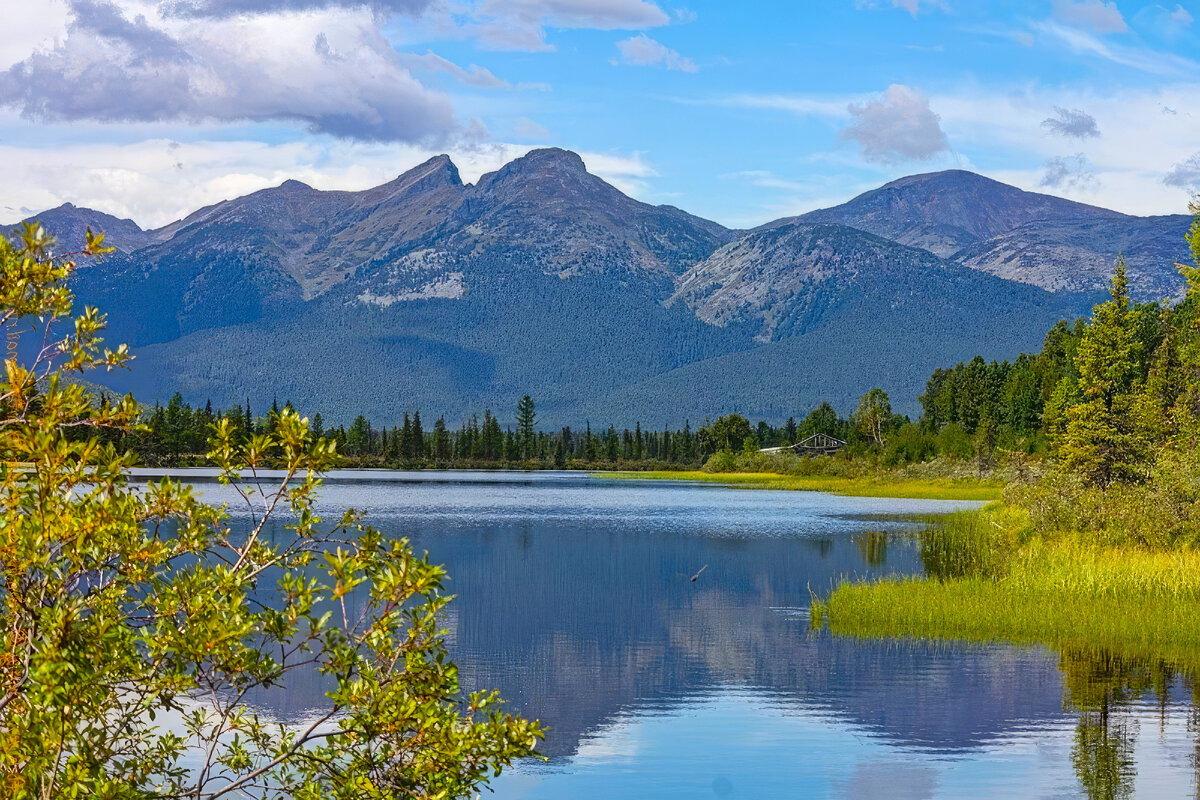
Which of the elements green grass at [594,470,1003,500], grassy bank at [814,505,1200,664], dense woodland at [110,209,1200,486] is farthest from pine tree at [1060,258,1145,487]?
green grass at [594,470,1003,500]

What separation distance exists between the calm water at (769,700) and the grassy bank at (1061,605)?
1617mm

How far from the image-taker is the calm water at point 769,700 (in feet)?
62.0

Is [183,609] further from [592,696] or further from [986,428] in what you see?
[986,428]

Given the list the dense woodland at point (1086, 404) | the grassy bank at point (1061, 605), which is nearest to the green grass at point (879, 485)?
the dense woodland at point (1086, 404)

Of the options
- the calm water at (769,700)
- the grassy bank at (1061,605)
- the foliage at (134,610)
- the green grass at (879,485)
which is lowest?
the green grass at (879,485)

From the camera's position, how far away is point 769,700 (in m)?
24.9

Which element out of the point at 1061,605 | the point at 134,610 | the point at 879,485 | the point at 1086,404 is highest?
the point at 1086,404

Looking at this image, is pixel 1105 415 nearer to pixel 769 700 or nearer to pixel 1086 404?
pixel 1086 404

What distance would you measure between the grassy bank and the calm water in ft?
5.31

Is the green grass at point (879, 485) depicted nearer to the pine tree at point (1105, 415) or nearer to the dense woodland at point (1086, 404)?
the dense woodland at point (1086, 404)

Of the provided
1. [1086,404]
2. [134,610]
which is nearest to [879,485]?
[1086,404]

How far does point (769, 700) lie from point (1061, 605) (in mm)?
11890

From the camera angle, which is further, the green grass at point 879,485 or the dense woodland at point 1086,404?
the green grass at point 879,485

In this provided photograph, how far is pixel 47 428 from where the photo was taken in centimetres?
875
